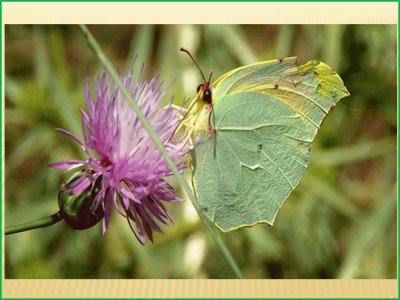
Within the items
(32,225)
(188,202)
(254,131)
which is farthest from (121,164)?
(188,202)

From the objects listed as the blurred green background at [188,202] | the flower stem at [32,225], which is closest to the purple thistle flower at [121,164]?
the flower stem at [32,225]

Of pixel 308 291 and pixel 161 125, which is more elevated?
pixel 161 125

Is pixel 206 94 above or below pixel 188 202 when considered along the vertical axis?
A: above

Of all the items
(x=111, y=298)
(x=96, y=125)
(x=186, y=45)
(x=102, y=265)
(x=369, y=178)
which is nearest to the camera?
(x=96, y=125)

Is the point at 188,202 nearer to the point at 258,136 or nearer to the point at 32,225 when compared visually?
the point at 258,136

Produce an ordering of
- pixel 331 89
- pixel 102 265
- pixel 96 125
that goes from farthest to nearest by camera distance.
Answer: pixel 102 265 → pixel 331 89 → pixel 96 125

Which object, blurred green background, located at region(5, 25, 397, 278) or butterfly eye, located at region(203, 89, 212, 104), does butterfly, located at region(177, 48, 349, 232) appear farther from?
blurred green background, located at region(5, 25, 397, 278)

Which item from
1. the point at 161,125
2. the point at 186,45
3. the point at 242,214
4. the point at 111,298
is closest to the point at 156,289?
the point at 111,298

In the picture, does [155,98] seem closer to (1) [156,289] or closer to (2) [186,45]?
(1) [156,289]
